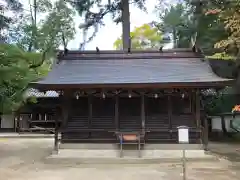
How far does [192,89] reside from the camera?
13.1 m

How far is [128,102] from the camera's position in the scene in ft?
45.1

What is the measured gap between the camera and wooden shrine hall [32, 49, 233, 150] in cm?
1256

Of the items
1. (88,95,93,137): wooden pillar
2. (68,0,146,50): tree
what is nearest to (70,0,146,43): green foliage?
(68,0,146,50): tree

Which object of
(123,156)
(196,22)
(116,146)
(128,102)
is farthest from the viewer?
(196,22)

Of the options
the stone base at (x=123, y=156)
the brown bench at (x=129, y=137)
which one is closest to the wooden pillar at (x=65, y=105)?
the stone base at (x=123, y=156)

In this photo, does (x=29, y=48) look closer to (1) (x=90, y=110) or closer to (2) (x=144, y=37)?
(1) (x=90, y=110)

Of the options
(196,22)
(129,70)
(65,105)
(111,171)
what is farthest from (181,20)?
(111,171)

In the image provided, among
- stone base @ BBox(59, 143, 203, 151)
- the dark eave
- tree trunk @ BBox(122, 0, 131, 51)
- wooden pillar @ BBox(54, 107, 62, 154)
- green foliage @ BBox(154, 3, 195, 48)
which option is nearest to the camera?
the dark eave

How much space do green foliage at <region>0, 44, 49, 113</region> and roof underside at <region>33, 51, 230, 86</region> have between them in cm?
136

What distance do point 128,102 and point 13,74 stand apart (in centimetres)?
476

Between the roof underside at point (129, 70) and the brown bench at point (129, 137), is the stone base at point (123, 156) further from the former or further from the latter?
the roof underside at point (129, 70)

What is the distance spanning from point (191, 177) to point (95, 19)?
1598 centimetres

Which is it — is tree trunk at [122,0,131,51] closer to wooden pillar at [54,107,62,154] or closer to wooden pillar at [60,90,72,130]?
wooden pillar at [54,107,62,154]

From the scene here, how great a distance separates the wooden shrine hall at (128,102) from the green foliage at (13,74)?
146 centimetres
